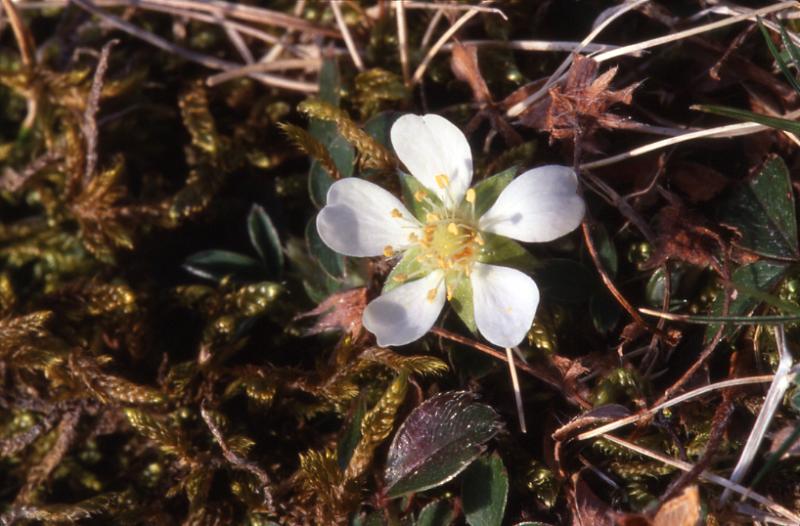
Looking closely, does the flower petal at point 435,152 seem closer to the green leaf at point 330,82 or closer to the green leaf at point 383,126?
the green leaf at point 383,126

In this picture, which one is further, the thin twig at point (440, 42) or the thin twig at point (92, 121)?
the thin twig at point (92, 121)

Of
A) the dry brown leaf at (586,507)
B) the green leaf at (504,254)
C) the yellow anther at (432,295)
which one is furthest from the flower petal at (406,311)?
the dry brown leaf at (586,507)

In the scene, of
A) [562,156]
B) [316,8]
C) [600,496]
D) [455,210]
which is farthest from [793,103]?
[316,8]

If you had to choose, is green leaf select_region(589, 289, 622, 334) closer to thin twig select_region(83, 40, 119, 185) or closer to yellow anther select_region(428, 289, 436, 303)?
yellow anther select_region(428, 289, 436, 303)

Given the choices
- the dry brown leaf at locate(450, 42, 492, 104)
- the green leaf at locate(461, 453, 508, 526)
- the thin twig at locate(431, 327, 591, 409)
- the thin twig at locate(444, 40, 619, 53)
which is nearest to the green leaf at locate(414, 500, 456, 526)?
the green leaf at locate(461, 453, 508, 526)

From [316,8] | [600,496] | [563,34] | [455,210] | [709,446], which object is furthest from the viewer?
[316,8]

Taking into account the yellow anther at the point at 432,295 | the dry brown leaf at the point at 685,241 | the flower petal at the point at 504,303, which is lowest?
the yellow anther at the point at 432,295

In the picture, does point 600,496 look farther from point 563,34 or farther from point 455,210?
point 563,34
